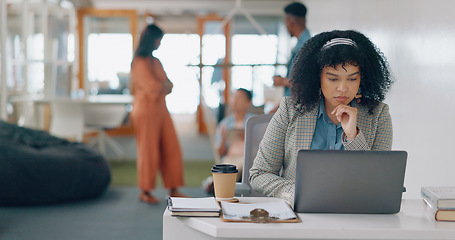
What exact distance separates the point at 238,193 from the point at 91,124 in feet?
18.1

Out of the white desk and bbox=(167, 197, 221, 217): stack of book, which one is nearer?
the white desk

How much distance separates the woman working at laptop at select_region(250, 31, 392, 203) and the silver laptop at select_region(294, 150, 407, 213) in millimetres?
405

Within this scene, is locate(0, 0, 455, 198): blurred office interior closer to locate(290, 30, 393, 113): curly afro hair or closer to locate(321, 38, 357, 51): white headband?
locate(290, 30, 393, 113): curly afro hair

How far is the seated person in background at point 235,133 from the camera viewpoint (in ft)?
13.4

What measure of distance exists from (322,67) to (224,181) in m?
0.54

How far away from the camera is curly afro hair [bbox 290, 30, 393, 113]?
5.80 ft

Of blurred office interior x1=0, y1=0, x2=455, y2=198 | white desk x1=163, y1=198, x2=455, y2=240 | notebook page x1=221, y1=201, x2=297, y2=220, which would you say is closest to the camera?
white desk x1=163, y1=198, x2=455, y2=240

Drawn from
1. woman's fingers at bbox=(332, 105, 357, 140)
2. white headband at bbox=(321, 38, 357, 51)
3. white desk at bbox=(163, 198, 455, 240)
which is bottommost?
white desk at bbox=(163, 198, 455, 240)

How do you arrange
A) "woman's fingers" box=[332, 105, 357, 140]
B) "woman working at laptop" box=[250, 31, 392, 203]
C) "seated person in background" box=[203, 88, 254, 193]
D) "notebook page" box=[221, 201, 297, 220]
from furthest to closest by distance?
"seated person in background" box=[203, 88, 254, 193] < "woman working at laptop" box=[250, 31, 392, 203] < "woman's fingers" box=[332, 105, 357, 140] < "notebook page" box=[221, 201, 297, 220]

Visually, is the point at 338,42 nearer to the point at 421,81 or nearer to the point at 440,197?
the point at 440,197

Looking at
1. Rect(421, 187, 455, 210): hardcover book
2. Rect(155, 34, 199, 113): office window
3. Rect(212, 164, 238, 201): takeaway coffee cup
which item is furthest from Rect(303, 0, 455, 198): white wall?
Rect(155, 34, 199, 113): office window

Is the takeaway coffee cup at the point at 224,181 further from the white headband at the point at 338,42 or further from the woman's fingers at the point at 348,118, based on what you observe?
the white headband at the point at 338,42

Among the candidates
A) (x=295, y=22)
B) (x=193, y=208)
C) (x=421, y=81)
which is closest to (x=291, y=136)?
(x=193, y=208)

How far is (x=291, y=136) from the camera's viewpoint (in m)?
1.83
